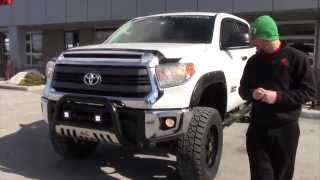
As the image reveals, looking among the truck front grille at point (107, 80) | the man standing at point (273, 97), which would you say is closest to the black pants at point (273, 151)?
the man standing at point (273, 97)

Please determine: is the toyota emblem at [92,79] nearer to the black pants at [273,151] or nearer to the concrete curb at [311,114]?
the black pants at [273,151]

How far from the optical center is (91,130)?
5.36 m

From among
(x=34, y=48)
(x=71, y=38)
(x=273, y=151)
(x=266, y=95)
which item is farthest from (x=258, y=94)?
(x=34, y=48)

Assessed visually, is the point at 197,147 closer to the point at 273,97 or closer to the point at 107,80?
the point at 107,80

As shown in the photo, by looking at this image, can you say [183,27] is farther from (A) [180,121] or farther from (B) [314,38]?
(B) [314,38]

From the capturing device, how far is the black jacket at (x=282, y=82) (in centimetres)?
386

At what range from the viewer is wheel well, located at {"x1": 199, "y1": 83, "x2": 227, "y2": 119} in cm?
632

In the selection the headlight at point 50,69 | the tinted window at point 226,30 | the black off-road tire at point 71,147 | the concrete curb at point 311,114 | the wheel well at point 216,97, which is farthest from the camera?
the concrete curb at point 311,114

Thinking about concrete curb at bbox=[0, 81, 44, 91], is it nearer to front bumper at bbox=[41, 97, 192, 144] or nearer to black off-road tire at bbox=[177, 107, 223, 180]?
front bumper at bbox=[41, 97, 192, 144]

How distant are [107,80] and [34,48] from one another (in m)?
19.9

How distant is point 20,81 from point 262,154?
49.6 feet

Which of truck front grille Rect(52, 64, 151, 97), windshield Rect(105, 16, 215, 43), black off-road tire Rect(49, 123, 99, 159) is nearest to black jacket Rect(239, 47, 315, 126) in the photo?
truck front grille Rect(52, 64, 151, 97)

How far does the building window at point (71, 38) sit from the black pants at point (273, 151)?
19.0 meters

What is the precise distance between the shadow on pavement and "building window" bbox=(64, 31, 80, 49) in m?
15.1
